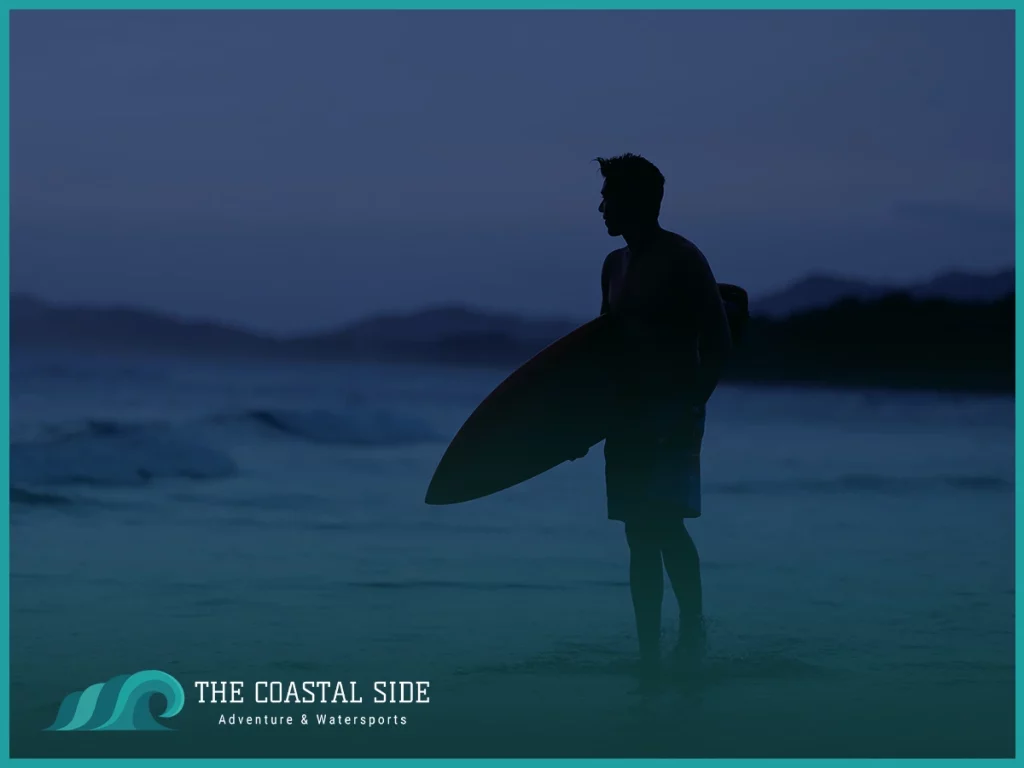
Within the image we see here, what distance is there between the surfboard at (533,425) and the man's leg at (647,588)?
1.38 ft

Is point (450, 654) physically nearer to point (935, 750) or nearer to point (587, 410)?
point (587, 410)

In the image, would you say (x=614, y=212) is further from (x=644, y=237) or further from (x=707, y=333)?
(x=707, y=333)

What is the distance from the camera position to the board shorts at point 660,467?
4398 mm

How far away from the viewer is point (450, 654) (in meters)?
4.69

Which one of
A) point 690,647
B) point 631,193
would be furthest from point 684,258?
point 690,647

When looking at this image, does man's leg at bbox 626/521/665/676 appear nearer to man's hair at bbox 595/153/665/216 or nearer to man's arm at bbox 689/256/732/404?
man's arm at bbox 689/256/732/404

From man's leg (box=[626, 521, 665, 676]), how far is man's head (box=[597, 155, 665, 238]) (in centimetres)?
95

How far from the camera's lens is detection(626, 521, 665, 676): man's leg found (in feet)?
14.7

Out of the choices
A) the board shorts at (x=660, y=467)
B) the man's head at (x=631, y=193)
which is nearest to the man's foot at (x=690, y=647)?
the board shorts at (x=660, y=467)

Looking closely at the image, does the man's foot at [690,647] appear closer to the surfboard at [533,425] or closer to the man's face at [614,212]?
the surfboard at [533,425]

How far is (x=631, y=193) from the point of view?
4.46 metres

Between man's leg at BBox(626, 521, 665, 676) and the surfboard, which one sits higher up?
the surfboard

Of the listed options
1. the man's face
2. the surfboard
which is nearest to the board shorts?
the surfboard

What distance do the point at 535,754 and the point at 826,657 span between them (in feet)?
3.84
